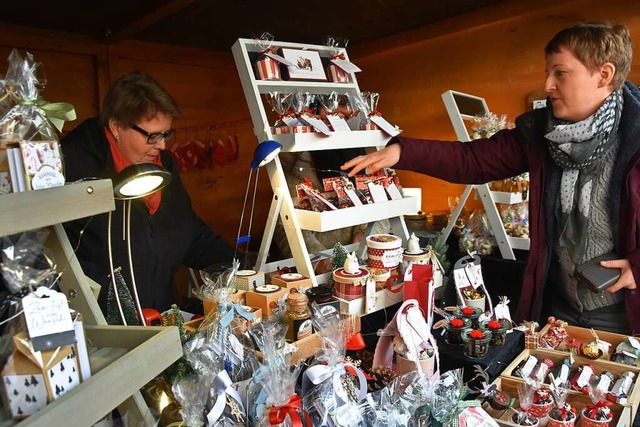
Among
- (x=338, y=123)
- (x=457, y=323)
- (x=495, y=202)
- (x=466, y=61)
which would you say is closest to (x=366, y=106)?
(x=338, y=123)

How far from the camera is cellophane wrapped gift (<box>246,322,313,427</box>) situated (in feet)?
2.79

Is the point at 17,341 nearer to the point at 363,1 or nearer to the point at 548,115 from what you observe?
the point at 548,115

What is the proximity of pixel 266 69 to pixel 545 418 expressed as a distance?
1368 mm

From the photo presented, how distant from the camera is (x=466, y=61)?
3664 mm

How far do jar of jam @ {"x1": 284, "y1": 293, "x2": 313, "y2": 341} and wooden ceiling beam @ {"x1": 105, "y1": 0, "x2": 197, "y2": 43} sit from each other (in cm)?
209

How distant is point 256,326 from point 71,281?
53cm

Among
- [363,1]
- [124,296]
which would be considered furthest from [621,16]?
[124,296]

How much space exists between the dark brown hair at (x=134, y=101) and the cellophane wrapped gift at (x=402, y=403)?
1175 millimetres

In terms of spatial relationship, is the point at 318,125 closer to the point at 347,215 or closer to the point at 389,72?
the point at 347,215

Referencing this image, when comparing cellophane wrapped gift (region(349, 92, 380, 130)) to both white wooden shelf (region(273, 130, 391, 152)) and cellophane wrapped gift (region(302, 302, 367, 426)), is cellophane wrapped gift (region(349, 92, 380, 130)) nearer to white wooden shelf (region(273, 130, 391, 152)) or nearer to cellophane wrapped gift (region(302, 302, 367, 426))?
white wooden shelf (region(273, 130, 391, 152))

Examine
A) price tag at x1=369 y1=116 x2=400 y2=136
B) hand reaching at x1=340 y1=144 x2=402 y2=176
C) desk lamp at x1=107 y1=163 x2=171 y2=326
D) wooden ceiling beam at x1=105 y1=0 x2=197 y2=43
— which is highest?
wooden ceiling beam at x1=105 y1=0 x2=197 y2=43

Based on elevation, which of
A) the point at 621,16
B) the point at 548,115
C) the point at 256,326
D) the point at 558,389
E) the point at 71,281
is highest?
the point at 621,16

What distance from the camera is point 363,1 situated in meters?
3.04

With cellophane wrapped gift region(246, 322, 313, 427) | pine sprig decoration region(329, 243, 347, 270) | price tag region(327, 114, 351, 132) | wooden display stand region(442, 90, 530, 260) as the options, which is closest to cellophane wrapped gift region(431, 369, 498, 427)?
cellophane wrapped gift region(246, 322, 313, 427)
